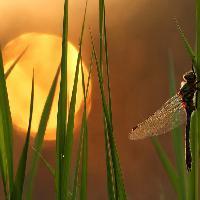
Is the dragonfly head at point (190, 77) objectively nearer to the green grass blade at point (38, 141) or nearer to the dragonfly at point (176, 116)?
the dragonfly at point (176, 116)

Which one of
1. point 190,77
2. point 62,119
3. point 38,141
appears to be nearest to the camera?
point 62,119

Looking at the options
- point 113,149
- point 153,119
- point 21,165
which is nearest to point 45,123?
point 21,165

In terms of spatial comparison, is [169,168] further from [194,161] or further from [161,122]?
[161,122]

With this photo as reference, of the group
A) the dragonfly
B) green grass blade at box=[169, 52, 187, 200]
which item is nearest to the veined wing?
the dragonfly

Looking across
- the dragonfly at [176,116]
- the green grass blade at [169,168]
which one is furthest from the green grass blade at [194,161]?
the green grass blade at [169,168]

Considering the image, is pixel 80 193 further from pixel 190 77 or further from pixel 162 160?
pixel 190 77

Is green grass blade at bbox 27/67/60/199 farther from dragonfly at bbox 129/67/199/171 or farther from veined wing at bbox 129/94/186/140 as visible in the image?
veined wing at bbox 129/94/186/140

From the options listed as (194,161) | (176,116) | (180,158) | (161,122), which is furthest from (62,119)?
(161,122)

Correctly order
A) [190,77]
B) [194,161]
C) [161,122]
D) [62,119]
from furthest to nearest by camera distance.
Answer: [161,122] → [190,77] → [62,119] → [194,161]

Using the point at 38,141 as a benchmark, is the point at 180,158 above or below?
below
